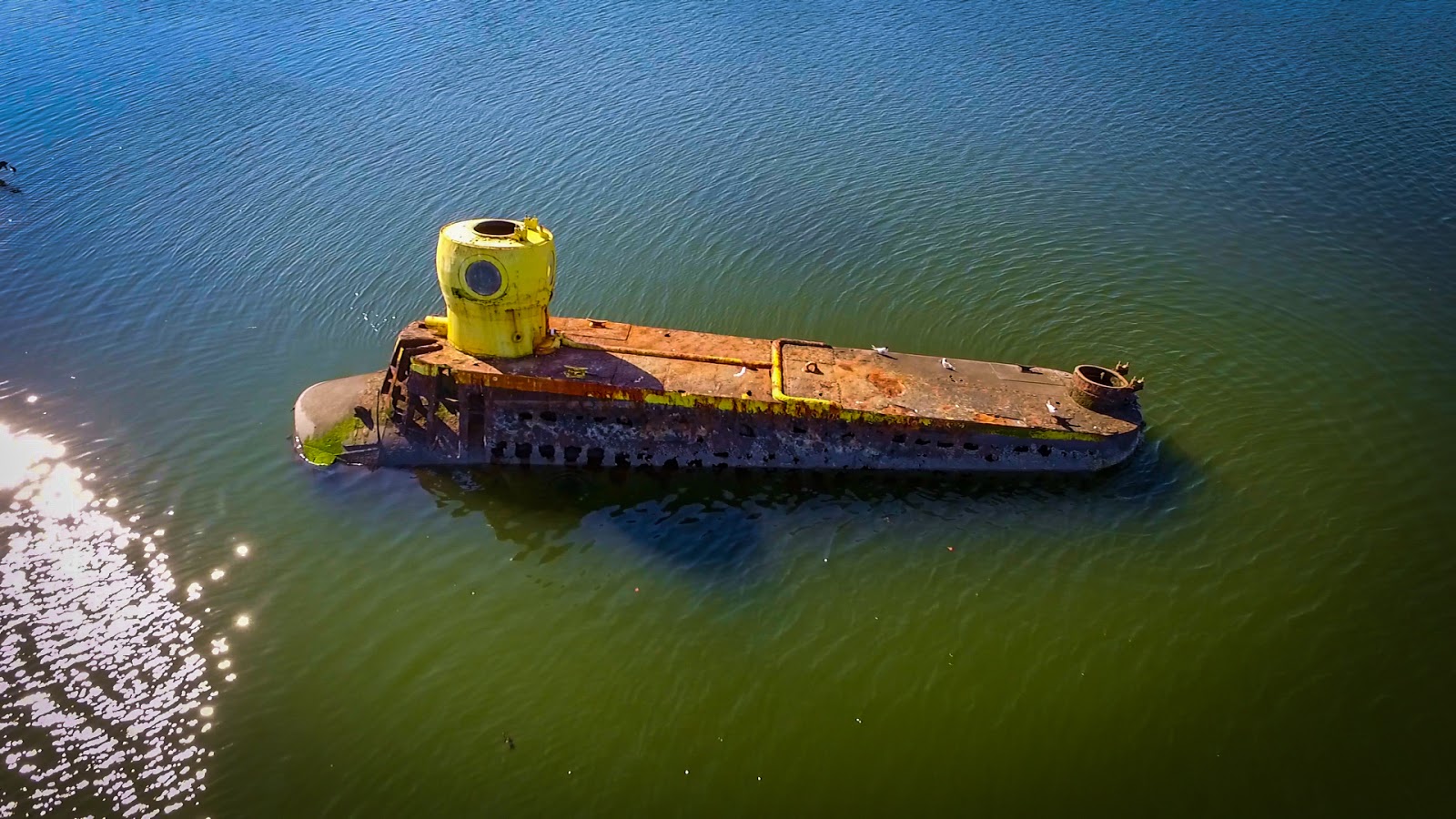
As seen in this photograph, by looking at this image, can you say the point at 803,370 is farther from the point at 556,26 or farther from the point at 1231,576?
the point at 556,26

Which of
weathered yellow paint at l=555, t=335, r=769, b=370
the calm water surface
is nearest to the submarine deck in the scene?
weathered yellow paint at l=555, t=335, r=769, b=370

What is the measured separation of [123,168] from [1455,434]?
35.5 meters

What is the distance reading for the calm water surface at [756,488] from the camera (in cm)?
1048

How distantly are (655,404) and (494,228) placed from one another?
4.28 meters

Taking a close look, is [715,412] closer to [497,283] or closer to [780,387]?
[780,387]

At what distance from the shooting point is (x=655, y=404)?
46.5 ft

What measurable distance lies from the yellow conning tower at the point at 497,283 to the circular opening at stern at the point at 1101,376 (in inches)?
393

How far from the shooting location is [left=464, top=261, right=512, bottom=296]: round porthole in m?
13.6

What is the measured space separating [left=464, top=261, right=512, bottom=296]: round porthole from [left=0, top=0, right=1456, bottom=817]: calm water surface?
348 centimetres

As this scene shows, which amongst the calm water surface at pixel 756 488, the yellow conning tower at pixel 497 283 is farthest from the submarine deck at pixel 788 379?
the calm water surface at pixel 756 488

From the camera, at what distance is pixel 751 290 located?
19516 mm

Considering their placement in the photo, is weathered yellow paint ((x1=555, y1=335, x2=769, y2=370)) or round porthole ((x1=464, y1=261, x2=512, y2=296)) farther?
weathered yellow paint ((x1=555, y1=335, x2=769, y2=370))

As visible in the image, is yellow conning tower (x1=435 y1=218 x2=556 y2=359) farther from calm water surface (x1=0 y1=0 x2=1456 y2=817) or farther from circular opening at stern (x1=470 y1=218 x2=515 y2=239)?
calm water surface (x1=0 y1=0 x2=1456 y2=817)

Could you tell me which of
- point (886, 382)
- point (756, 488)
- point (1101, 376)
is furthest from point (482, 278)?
point (1101, 376)
